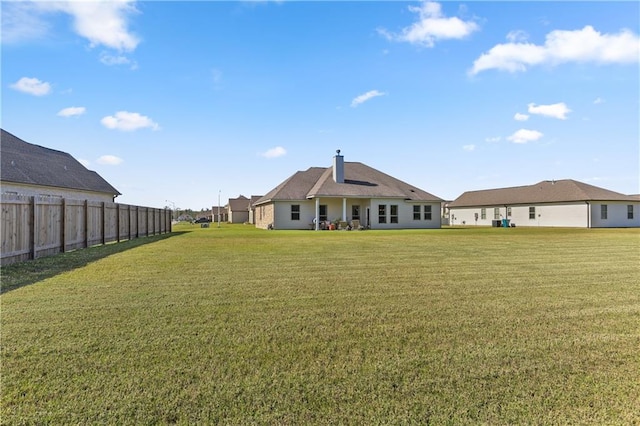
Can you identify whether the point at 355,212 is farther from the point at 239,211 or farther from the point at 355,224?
the point at 239,211

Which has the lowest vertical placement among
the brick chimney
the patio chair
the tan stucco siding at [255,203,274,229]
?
the patio chair

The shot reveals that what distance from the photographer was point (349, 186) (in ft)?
99.9

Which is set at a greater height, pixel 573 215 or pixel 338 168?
pixel 338 168

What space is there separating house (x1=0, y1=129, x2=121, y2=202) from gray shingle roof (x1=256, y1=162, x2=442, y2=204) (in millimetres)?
13448

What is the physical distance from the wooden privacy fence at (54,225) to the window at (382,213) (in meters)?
18.9

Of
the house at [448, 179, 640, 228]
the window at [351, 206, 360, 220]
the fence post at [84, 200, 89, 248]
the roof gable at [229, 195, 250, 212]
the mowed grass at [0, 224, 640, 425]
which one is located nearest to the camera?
the mowed grass at [0, 224, 640, 425]

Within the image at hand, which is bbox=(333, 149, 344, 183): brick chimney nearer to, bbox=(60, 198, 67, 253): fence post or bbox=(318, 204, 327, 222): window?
bbox=(318, 204, 327, 222): window

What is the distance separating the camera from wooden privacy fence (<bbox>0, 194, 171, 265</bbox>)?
8891 millimetres

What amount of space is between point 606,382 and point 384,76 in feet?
62.4

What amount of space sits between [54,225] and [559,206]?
4082 centimetres

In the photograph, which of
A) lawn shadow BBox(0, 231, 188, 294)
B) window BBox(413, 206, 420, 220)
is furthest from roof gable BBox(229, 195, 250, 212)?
lawn shadow BBox(0, 231, 188, 294)

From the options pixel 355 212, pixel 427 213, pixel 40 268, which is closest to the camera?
pixel 40 268

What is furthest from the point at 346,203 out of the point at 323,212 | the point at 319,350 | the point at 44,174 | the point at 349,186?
the point at 319,350

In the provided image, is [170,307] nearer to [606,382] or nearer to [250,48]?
[606,382]
